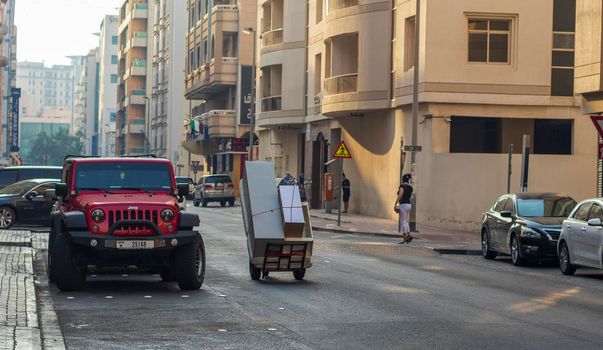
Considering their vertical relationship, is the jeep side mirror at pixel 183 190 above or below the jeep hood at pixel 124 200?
above

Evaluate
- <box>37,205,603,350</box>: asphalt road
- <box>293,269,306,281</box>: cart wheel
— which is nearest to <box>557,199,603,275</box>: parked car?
<box>37,205,603,350</box>: asphalt road

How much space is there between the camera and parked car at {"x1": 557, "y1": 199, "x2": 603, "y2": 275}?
72.5ft

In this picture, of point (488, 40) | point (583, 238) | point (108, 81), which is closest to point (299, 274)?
point (583, 238)

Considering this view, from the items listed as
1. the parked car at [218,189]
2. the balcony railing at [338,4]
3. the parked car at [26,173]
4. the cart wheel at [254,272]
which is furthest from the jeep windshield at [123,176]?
the parked car at [218,189]

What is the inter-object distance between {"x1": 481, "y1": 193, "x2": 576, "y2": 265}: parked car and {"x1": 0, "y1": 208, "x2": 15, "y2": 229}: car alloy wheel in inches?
589

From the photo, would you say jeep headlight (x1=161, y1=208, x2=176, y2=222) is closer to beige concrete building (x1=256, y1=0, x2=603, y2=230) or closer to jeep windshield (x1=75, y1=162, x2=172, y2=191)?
jeep windshield (x1=75, y1=162, x2=172, y2=191)

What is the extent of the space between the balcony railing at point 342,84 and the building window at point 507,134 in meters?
7.75

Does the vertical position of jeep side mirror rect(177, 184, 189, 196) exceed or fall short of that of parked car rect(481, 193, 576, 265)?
it exceeds it

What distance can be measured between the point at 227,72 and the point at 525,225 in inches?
2251

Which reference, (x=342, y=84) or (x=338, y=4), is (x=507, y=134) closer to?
(x=342, y=84)

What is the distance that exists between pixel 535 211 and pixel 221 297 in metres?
11.7

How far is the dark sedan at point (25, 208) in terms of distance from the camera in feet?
118

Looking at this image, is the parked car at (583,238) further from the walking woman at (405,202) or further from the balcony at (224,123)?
the balcony at (224,123)

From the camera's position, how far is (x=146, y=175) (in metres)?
19.1
